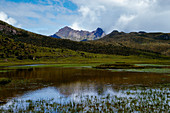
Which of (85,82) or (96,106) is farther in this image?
(85,82)

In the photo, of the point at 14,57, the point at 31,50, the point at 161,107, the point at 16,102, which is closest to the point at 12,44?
the point at 31,50

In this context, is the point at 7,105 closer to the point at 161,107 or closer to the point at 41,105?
the point at 41,105

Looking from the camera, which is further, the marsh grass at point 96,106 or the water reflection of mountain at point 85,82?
the water reflection of mountain at point 85,82

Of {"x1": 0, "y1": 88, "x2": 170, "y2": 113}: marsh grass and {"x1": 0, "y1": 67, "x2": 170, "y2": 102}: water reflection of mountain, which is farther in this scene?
{"x1": 0, "y1": 67, "x2": 170, "y2": 102}: water reflection of mountain

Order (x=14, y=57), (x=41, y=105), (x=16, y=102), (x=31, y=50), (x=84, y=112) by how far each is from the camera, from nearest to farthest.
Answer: (x=84, y=112), (x=41, y=105), (x=16, y=102), (x=14, y=57), (x=31, y=50)

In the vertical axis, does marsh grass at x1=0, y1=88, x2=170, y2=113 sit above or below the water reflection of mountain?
above

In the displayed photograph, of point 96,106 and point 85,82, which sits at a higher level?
point 96,106

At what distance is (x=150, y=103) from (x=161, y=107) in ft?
7.26

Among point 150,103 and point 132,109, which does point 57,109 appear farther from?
point 150,103

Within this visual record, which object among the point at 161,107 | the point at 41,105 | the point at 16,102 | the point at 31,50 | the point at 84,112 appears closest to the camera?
the point at 84,112

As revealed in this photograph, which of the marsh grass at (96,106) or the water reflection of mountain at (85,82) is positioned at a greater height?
the marsh grass at (96,106)

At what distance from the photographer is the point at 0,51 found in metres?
169

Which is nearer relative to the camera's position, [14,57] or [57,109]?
[57,109]

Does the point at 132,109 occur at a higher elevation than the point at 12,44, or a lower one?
lower
